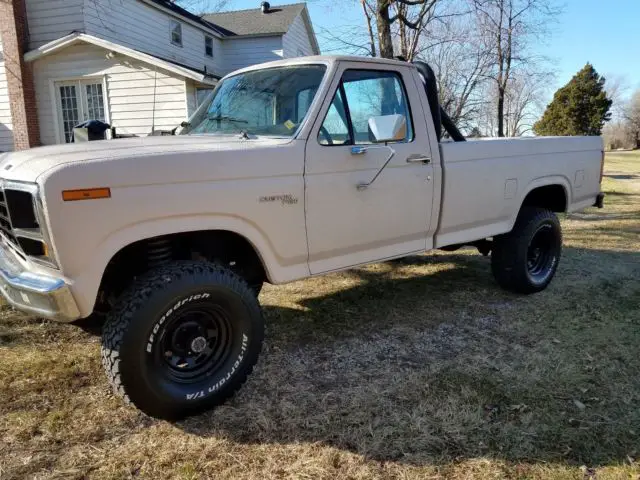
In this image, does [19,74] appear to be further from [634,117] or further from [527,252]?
[634,117]

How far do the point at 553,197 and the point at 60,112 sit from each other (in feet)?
44.5

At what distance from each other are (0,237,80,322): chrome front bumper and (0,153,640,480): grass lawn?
0.76 meters

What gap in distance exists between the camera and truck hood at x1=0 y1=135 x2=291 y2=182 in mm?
2475

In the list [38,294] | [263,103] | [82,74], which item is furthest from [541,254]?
[82,74]

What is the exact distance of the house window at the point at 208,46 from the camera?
19094 millimetres

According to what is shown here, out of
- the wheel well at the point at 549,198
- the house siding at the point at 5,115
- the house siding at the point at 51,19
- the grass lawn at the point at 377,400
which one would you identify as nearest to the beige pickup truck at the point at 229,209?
the grass lawn at the point at 377,400

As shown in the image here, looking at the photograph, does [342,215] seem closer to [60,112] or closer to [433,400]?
[433,400]

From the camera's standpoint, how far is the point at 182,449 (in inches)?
105

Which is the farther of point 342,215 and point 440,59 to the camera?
point 440,59

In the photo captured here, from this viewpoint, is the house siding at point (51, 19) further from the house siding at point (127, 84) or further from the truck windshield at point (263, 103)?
the truck windshield at point (263, 103)

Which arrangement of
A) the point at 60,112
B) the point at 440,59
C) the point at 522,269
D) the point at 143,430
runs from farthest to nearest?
1. the point at 440,59
2. the point at 60,112
3. the point at 522,269
4. the point at 143,430

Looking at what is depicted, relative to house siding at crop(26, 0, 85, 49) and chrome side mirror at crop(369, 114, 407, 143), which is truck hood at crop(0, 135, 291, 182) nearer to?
chrome side mirror at crop(369, 114, 407, 143)

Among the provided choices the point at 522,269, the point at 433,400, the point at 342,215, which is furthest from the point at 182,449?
the point at 522,269

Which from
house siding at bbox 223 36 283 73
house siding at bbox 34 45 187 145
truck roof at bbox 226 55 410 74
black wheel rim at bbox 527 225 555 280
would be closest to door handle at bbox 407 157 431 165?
truck roof at bbox 226 55 410 74
